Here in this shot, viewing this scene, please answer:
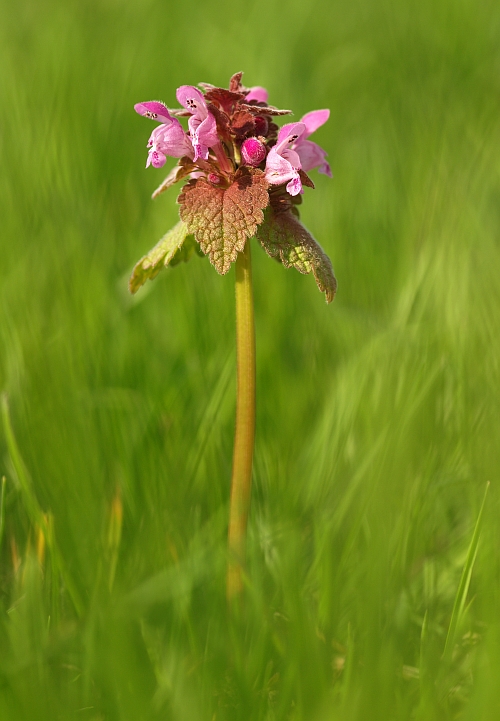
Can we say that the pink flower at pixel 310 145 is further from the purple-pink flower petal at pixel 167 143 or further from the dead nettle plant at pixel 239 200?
the purple-pink flower petal at pixel 167 143

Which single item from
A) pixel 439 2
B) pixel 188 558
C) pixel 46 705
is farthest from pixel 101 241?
pixel 439 2

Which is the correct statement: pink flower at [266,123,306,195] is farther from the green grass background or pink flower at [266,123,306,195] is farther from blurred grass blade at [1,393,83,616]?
blurred grass blade at [1,393,83,616]

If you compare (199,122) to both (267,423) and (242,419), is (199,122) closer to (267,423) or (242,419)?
(242,419)

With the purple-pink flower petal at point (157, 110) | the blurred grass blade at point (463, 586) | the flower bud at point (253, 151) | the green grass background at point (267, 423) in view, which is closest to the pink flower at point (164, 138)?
the purple-pink flower petal at point (157, 110)

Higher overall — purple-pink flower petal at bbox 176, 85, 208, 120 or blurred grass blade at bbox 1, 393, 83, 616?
purple-pink flower petal at bbox 176, 85, 208, 120

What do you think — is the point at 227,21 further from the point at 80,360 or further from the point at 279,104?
the point at 80,360

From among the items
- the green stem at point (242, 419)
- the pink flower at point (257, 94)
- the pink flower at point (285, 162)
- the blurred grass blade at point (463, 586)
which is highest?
the pink flower at point (257, 94)

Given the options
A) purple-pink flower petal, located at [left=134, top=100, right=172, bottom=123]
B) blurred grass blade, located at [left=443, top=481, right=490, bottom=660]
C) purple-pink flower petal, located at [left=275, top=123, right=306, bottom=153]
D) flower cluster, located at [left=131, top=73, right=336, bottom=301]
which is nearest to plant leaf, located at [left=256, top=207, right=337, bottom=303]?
flower cluster, located at [left=131, top=73, right=336, bottom=301]
